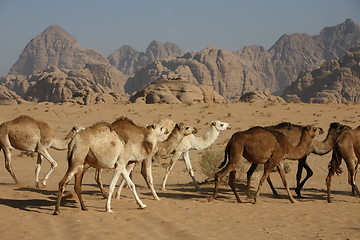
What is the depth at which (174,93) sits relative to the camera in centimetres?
6053

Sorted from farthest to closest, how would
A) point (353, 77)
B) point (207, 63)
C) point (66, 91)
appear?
point (207, 63) → point (353, 77) → point (66, 91)

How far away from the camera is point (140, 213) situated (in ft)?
32.2

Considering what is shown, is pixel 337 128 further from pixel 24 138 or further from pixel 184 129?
pixel 24 138

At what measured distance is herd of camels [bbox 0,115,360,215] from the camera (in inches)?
382

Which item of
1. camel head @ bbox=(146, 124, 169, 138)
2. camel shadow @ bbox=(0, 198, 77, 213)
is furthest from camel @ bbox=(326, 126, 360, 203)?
camel shadow @ bbox=(0, 198, 77, 213)

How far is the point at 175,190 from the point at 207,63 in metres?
170

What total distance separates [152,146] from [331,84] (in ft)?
382

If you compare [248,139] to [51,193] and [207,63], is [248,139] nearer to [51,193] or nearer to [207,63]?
[51,193]

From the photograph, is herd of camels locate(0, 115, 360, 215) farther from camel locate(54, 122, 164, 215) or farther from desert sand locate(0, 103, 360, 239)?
desert sand locate(0, 103, 360, 239)

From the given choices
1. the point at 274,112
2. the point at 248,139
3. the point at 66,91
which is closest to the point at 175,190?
the point at 248,139

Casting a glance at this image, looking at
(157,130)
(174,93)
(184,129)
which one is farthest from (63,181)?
(174,93)

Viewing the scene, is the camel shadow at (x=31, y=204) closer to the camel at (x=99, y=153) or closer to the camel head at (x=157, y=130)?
the camel at (x=99, y=153)

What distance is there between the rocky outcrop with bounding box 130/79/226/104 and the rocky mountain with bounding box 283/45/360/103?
178 feet

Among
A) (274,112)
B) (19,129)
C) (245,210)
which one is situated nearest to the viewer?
(245,210)
